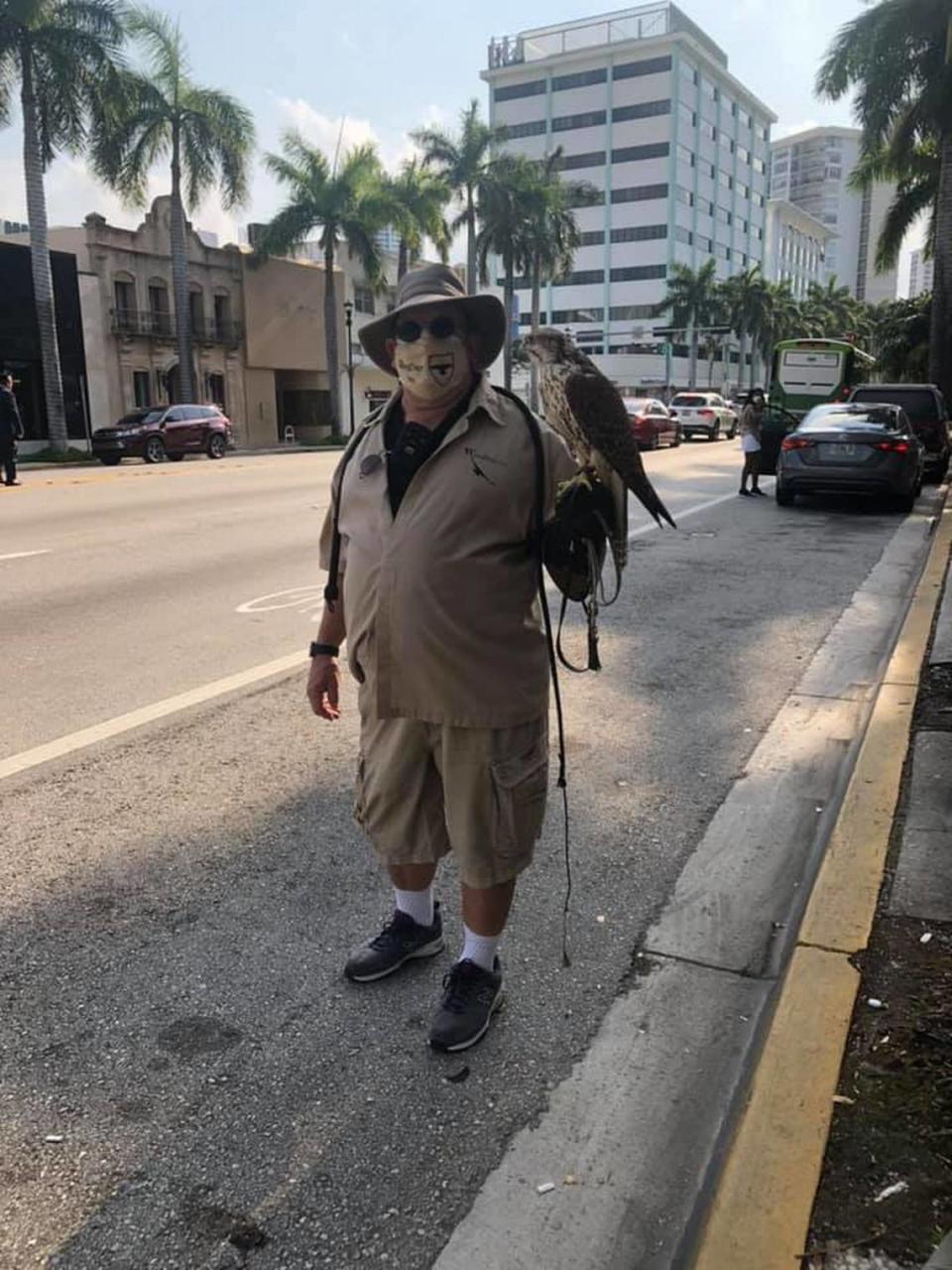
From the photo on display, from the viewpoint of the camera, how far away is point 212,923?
3.31 metres

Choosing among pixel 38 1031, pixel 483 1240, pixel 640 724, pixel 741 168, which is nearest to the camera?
pixel 483 1240

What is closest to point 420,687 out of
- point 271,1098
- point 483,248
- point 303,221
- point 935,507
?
point 271,1098

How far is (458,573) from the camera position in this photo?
8.06ft

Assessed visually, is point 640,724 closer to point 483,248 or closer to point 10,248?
point 10,248

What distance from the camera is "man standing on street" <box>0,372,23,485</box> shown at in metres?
17.4

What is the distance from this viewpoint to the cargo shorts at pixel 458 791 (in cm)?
256

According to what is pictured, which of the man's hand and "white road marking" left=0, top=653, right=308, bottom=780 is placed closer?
the man's hand

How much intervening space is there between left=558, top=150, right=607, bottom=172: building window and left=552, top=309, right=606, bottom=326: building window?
12135mm

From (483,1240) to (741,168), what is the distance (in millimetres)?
116274

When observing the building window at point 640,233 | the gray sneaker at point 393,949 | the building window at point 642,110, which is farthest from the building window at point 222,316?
the building window at point 642,110

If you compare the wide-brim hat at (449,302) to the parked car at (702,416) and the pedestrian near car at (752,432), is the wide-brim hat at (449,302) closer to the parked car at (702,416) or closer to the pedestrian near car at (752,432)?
the pedestrian near car at (752,432)

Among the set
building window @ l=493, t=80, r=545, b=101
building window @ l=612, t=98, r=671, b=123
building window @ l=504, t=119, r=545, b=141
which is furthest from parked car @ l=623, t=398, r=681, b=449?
building window @ l=493, t=80, r=545, b=101

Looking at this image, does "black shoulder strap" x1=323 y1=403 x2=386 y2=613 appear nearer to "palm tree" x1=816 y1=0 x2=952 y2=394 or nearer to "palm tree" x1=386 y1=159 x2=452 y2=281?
"palm tree" x1=816 y1=0 x2=952 y2=394

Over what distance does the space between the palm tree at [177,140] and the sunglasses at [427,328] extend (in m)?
31.1
